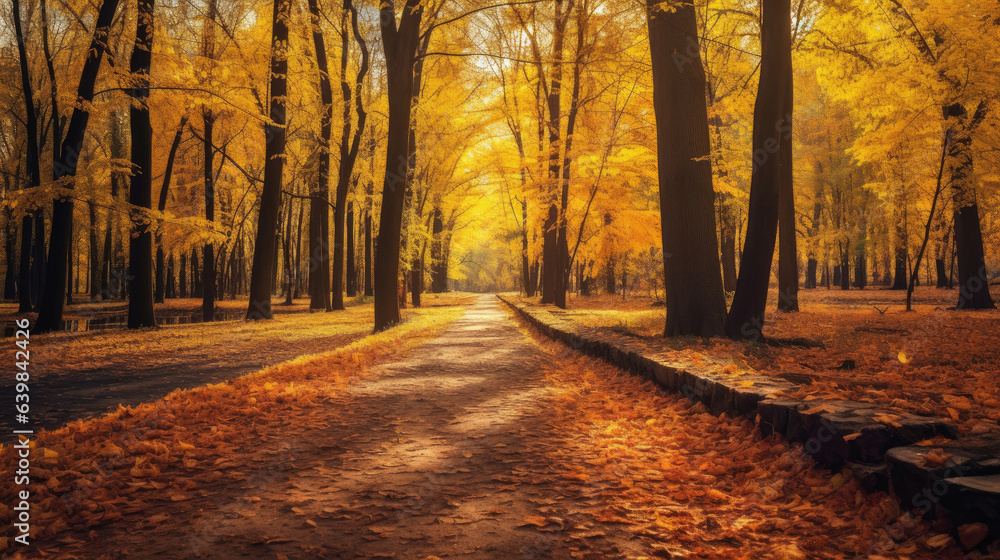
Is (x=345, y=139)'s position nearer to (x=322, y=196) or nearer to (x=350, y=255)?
(x=322, y=196)

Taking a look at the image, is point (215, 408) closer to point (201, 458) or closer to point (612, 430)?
point (201, 458)

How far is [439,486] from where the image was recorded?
3305mm

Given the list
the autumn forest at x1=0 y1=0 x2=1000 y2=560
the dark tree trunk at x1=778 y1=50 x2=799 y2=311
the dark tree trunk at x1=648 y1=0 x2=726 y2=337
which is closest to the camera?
the autumn forest at x1=0 y1=0 x2=1000 y2=560

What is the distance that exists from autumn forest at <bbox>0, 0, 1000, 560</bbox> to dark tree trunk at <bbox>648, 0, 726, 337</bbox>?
46mm

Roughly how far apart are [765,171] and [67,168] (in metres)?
14.3

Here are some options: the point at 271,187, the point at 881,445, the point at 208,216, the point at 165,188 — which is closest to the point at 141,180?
the point at 271,187

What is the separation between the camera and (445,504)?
3.03 m

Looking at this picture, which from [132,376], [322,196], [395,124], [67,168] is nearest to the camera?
[132,376]

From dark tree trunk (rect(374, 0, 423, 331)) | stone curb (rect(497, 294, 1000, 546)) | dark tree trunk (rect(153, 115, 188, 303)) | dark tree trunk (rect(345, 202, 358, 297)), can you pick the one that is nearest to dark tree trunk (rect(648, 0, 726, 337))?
stone curb (rect(497, 294, 1000, 546))

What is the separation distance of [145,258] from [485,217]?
27.8m

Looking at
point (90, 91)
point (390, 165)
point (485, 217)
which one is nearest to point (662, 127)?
point (390, 165)

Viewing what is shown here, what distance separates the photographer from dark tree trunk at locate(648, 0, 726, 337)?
26.5ft

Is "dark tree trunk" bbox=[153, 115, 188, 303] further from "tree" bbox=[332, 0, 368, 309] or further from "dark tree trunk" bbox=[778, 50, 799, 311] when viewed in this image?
"dark tree trunk" bbox=[778, 50, 799, 311]

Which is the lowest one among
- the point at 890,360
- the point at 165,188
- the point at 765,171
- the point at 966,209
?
the point at 890,360
